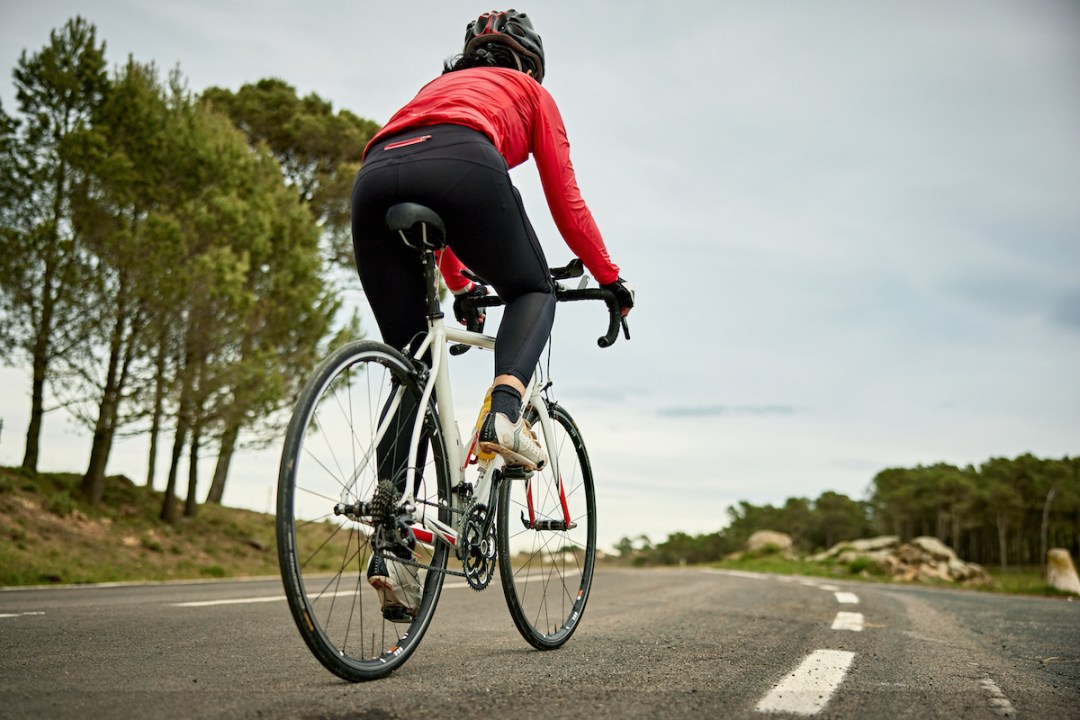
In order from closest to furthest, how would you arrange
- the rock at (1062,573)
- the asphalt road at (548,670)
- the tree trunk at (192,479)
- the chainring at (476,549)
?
1. the asphalt road at (548,670)
2. the chainring at (476,549)
3. the rock at (1062,573)
4. the tree trunk at (192,479)

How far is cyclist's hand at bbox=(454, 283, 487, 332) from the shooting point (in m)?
3.48

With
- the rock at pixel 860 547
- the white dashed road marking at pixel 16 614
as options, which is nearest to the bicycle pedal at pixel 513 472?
the white dashed road marking at pixel 16 614

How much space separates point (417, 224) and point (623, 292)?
3.54 ft

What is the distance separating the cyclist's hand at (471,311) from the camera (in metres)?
3.48

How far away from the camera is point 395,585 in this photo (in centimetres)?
272

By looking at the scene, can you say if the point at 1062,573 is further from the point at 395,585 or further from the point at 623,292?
the point at 395,585

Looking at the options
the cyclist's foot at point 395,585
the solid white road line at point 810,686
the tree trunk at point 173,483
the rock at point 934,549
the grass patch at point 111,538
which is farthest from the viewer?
the rock at point 934,549

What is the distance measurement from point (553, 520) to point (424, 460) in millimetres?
989

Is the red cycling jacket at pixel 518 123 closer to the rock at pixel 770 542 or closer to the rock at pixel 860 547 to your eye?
the rock at pixel 860 547

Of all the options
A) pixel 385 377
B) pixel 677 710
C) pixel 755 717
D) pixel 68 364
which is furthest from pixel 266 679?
pixel 68 364

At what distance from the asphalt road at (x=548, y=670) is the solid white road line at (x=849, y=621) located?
0.04m

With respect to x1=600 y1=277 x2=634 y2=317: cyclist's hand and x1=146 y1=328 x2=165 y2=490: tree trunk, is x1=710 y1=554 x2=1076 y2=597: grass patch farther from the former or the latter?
x1=146 y1=328 x2=165 y2=490: tree trunk

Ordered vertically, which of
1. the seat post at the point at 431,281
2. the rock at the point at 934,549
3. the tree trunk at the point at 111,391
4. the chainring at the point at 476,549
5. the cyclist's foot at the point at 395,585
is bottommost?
the cyclist's foot at the point at 395,585

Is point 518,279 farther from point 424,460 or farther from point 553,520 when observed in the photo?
point 553,520
